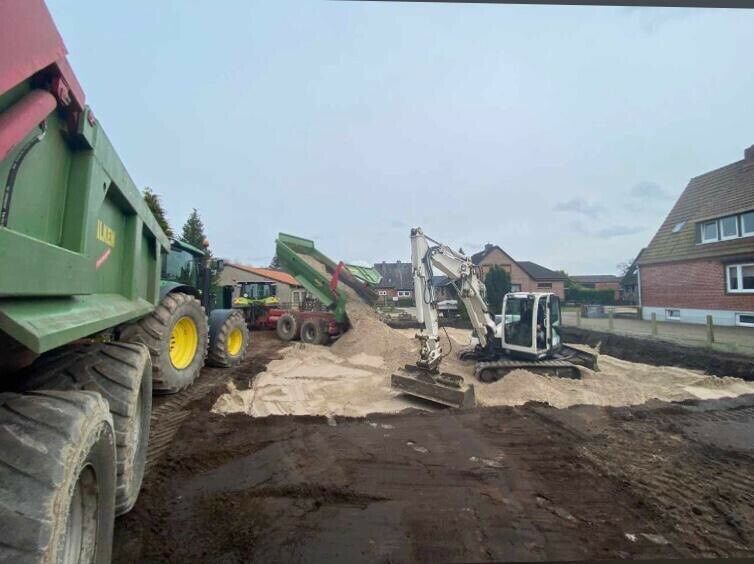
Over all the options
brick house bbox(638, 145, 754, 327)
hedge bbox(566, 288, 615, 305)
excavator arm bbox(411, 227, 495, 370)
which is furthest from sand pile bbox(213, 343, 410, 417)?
hedge bbox(566, 288, 615, 305)

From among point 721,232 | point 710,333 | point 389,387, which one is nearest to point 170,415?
point 389,387

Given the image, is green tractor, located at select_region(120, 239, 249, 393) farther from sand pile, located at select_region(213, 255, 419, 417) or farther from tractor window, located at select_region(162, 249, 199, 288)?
sand pile, located at select_region(213, 255, 419, 417)

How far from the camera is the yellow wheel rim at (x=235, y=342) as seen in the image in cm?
819

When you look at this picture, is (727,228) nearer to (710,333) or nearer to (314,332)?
(710,333)

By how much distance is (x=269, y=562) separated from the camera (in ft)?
7.88

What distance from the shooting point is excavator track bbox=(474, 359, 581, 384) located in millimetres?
8234

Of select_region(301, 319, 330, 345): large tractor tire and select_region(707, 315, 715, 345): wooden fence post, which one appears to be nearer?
select_region(707, 315, 715, 345): wooden fence post

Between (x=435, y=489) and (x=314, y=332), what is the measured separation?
941 cm

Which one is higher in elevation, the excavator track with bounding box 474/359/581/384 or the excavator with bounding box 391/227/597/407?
the excavator with bounding box 391/227/597/407

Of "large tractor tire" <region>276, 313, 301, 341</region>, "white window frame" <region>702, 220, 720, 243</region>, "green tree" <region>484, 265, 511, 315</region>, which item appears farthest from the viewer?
"green tree" <region>484, 265, 511, 315</region>

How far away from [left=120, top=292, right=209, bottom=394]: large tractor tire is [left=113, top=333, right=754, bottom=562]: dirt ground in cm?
39

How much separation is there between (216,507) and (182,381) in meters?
2.70

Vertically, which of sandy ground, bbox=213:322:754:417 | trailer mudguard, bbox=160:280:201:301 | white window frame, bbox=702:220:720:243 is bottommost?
sandy ground, bbox=213:322:754:417

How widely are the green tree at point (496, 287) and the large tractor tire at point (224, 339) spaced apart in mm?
12883
